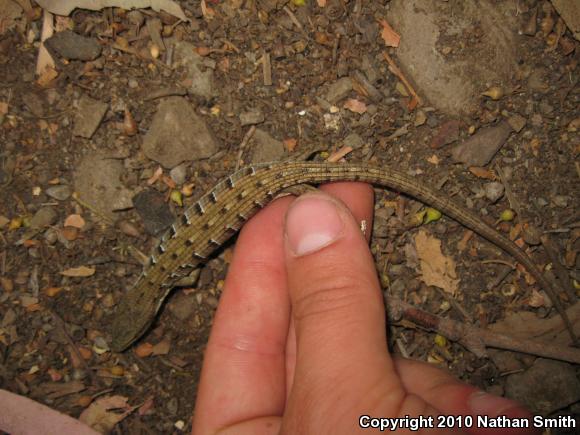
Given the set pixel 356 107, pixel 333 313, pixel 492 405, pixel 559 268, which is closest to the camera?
pixel 333 313

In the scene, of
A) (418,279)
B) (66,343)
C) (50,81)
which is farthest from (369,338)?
(50,81)

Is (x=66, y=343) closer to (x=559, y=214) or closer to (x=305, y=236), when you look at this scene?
(x=305, y=236)

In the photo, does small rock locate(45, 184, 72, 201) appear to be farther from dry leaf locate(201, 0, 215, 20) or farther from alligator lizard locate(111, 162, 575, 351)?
dry leaf locate(201, 0, 215, 20)

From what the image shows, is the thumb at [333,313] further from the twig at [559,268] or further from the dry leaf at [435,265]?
the twig at [559,268]

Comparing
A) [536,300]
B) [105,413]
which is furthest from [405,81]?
[105,413]

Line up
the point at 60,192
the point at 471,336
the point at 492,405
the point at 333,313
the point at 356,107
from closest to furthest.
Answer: the point at 333,313, the point at 492,405, the point at 471,336, the point at 356,107, the point at 60,192

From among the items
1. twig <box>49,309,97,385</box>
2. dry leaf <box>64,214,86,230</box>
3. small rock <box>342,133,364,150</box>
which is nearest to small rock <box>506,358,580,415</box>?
small rock <box>342,133,364,150</box>

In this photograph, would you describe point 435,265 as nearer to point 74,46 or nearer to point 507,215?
point 507,215
